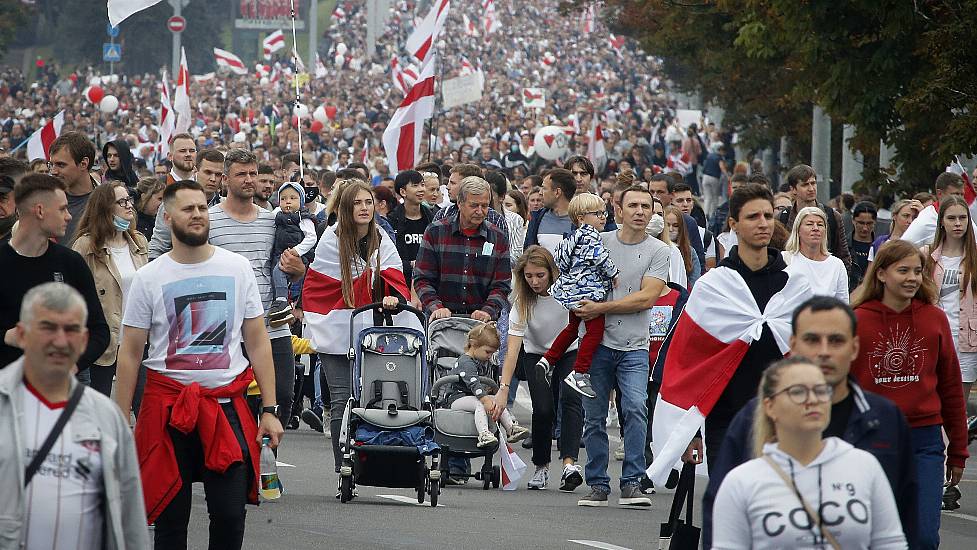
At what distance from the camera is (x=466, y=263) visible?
12.8 m

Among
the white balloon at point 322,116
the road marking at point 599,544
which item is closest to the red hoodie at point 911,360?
the road marking at point 599,544

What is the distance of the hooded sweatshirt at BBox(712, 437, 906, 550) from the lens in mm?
5539

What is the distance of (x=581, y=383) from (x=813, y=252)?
5.25 ft

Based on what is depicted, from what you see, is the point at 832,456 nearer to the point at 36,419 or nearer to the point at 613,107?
the point at 36,419

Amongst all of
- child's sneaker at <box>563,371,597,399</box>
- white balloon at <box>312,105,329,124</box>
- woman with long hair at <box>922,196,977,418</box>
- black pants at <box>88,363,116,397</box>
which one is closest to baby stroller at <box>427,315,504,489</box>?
child's sneaker at <box>563,371,597,399</box>

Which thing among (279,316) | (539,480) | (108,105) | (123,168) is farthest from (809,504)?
(108,105)

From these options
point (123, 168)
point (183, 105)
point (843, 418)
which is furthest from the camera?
point (183, 105)

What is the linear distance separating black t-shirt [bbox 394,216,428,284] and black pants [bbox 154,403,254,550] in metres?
7.73

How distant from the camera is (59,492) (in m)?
5.76

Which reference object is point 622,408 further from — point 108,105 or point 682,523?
point 108,105

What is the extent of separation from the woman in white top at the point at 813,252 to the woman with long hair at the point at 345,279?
2.49m

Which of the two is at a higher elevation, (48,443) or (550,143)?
(550,143)

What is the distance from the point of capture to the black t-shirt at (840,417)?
20.6 feet

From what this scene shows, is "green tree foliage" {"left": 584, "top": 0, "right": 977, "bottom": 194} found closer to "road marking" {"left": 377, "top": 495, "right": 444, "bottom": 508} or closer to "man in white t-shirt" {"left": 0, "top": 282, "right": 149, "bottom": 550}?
"road marking" {"left": 377, "top": 495, "right": 444, "bottom": 508}
